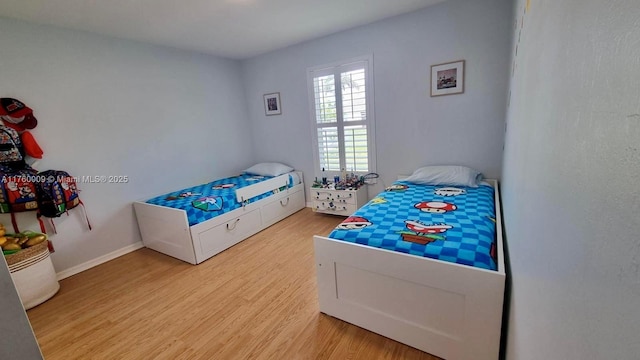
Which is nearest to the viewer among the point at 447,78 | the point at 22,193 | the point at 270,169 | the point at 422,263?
the point at 422,263

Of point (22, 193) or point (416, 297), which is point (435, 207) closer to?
point (416, 297)

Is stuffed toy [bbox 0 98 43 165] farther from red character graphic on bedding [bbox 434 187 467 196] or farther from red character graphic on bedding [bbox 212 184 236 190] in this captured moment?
red character graphic on bedding [bbox 434 187 467 196]

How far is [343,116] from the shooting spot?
→ 346 centimetres

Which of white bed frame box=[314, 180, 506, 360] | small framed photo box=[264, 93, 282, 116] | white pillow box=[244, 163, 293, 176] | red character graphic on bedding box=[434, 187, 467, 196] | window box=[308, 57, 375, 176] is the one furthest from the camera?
small framed photo box=[264, 93, 282, 116]

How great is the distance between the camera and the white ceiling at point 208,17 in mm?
2162

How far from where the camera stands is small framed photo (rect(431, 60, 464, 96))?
8.79 ft

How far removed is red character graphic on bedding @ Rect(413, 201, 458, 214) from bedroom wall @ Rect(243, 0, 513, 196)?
0.99 m

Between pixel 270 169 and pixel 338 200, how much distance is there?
1173 millimetres

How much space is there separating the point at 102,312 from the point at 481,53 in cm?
400

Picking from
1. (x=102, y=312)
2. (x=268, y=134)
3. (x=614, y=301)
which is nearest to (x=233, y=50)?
(x=268, y=134)

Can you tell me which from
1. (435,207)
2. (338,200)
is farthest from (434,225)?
(338,200)

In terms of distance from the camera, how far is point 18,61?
89.7 inches

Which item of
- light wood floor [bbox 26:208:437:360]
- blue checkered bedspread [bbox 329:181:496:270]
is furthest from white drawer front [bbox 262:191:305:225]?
blue checkered bedspread [bbox 329:181:496:270]

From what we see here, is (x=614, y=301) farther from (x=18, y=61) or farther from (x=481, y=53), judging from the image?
(x=18, y=61)
